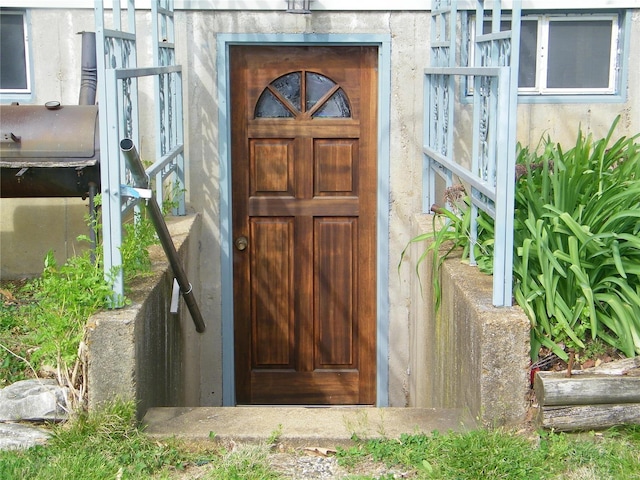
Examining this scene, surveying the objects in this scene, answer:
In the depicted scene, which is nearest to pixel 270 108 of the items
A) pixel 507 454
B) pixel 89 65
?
pixel 89 65

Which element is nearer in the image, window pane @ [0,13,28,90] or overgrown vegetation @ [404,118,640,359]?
overgrown vegetation @ [404,118,640,359]

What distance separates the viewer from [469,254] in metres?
4.64

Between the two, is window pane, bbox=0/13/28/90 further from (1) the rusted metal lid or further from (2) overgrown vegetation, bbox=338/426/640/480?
(2) overgrown vegetation, bbox=338/426/640/480

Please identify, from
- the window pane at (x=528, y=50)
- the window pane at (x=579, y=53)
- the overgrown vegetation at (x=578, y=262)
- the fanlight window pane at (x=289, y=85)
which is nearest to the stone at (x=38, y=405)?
the overgrown vegetation at (x=578, y=262)

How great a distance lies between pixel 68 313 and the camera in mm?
3861

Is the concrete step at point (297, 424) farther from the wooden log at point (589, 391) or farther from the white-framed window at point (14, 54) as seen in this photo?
the white-framed window at point (14, 54)

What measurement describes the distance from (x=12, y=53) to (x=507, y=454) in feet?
13.9

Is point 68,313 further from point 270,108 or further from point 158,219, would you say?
point 270,108

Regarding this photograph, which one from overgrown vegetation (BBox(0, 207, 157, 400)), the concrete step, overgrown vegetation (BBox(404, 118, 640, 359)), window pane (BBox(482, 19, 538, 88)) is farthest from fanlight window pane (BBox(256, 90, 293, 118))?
the concrete step

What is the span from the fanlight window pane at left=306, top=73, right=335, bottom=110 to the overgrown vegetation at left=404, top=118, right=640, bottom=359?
2.08m

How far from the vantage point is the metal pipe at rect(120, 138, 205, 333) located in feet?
11.7

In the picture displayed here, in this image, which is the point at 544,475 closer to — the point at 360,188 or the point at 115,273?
the point at 115,273

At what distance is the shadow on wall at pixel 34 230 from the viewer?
6047 millimetres

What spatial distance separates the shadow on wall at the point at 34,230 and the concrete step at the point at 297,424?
2.36 meters
